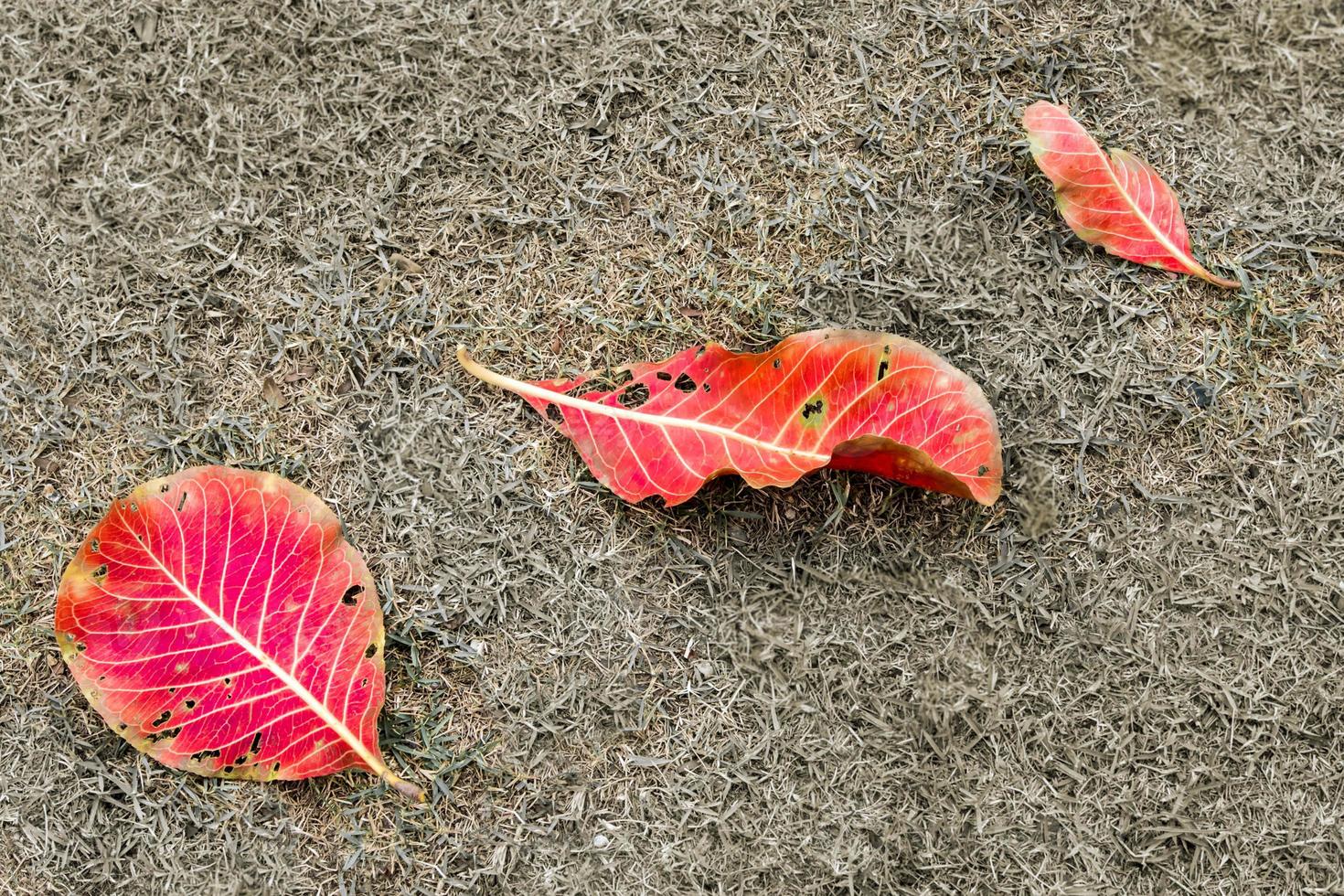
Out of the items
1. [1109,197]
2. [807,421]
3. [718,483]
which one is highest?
[1109,197]

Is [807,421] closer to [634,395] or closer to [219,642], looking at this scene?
[634,395]

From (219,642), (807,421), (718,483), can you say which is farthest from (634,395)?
(219,642)

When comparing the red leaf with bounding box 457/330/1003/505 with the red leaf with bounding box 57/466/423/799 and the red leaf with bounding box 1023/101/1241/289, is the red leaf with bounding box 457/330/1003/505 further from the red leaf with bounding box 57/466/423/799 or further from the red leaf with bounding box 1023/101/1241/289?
the red leaf with bounding box 57/466/423/799

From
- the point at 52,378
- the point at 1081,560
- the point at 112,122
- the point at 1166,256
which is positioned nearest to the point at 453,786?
the point at 52,378

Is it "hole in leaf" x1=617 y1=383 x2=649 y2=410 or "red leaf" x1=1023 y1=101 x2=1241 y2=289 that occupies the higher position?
"red leaf" x1=1023 y1=101 x2=1241 y2=289

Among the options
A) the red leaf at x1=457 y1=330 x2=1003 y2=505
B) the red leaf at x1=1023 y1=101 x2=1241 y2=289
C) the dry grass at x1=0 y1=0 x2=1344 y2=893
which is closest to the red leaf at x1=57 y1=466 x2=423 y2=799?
the dry grass at x1=0 y1=0 x2=1344 y2=893

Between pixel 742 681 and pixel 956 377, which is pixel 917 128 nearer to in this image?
pixel 956 377

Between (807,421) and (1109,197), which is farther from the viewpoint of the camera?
(1109,197)

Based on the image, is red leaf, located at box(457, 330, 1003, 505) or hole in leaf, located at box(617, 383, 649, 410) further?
hole in leaf, located at box(617, 383, 649, 410)
